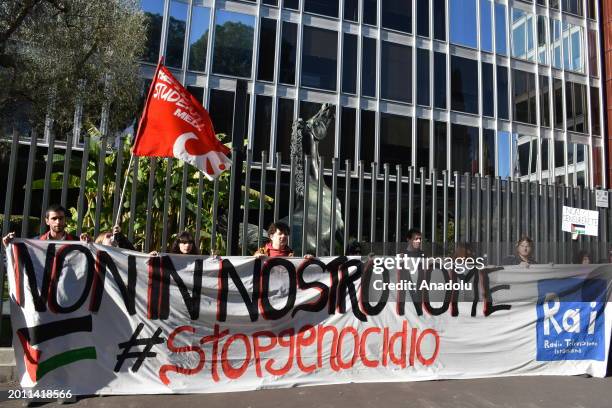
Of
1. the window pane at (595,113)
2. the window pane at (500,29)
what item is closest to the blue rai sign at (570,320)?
the window pane at (500,29)

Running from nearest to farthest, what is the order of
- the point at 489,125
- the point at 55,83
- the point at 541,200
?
the point at 541,200
the point at 55,83
the point at 489,125

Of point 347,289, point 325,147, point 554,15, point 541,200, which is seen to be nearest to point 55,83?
point 347,289

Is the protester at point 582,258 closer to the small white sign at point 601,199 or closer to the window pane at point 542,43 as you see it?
the small white sign at point 601,199

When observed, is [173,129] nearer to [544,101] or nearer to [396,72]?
[396,72]

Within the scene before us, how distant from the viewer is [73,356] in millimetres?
4777

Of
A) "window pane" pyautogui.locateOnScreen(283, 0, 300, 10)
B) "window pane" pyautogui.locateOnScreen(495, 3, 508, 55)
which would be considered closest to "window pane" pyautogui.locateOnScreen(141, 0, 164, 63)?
"window pane" pyautogui.locateOnScreen(283, 0, 300, 10)

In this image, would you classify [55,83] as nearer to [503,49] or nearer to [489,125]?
[489,125]

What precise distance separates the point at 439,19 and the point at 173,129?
71.8ft

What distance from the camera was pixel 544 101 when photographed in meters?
26.1

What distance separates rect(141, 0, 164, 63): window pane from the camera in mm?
19438

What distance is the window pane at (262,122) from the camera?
20.7m

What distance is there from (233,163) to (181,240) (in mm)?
1104

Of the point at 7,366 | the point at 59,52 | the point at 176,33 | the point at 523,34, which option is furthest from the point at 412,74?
the point at 7,366

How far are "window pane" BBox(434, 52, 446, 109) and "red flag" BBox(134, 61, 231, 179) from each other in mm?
19798
